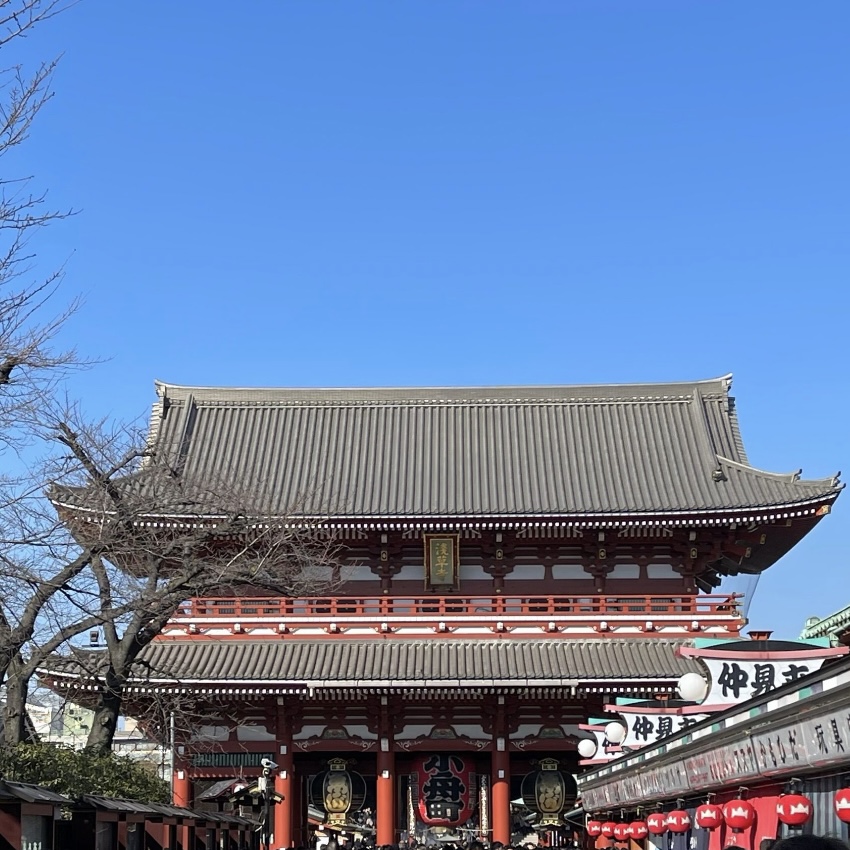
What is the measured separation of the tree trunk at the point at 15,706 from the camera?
17016mm

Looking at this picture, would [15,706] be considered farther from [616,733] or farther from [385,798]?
[385,798]

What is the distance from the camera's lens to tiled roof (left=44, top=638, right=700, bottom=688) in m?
25.5

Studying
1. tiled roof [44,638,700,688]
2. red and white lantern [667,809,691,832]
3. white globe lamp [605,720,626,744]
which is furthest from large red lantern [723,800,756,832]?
tiled roof [44,638,700,688]

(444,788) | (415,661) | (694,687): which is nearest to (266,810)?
(415,661)

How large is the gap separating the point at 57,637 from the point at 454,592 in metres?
13.2

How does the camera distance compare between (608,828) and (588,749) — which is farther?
(588,749)

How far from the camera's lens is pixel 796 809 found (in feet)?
32.1

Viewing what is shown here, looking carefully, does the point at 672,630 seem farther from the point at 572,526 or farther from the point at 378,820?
the point at 378,820

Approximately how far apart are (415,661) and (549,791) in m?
4.64

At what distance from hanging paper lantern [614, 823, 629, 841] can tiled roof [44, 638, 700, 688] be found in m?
5.81

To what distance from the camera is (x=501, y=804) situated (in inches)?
1041

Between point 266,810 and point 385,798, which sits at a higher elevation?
point 385,798

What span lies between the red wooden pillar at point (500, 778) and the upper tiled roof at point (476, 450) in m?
4.80

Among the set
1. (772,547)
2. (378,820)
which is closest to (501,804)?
(378,820)
